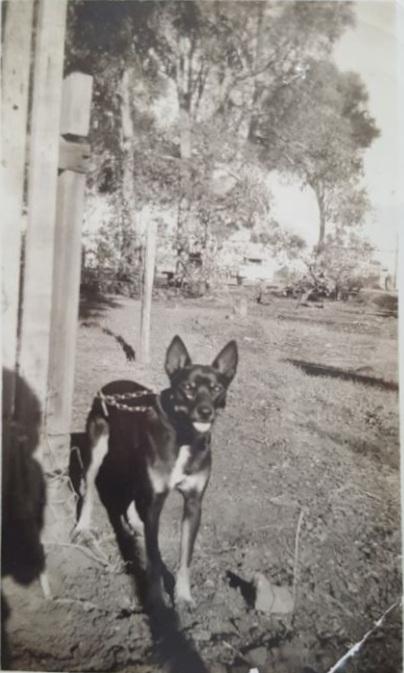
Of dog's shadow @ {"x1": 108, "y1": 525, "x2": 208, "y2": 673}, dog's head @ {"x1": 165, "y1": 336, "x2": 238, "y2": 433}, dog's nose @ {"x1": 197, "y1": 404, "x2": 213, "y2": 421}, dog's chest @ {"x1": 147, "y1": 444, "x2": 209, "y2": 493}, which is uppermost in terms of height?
dog's head @ {"x1": 165, "y1": 336, "x2": 238, "y2": 433}

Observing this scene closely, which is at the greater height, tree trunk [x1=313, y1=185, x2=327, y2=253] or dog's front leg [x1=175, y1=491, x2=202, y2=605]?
tree trunk [x1=313, y1=185, x2=327, y2=253]

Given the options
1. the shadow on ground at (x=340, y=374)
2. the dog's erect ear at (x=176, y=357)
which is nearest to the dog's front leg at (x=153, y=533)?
the dog's erect ear at (x=176, y=357)

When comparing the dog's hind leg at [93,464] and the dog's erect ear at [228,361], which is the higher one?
the dog's erect ear at [228,361]

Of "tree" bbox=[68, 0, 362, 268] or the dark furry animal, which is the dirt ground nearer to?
the dark furry animal

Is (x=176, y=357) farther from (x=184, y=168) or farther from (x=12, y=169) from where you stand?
(x=12, y=169)

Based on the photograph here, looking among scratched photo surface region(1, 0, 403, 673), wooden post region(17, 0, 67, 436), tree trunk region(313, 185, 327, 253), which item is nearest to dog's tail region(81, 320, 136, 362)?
scratched photo surface region(1, 0, 403, 673)

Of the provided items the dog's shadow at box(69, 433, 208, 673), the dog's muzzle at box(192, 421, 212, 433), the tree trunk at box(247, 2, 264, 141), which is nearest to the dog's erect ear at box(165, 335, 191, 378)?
the dog's muzzle at box(192, 421, 212, 433)

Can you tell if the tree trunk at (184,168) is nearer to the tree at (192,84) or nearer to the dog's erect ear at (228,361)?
the tree at (192,84)

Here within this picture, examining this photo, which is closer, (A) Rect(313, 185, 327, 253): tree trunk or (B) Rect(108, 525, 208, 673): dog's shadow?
(B) Rect(108, 525, 208, 673): dog's shadow
